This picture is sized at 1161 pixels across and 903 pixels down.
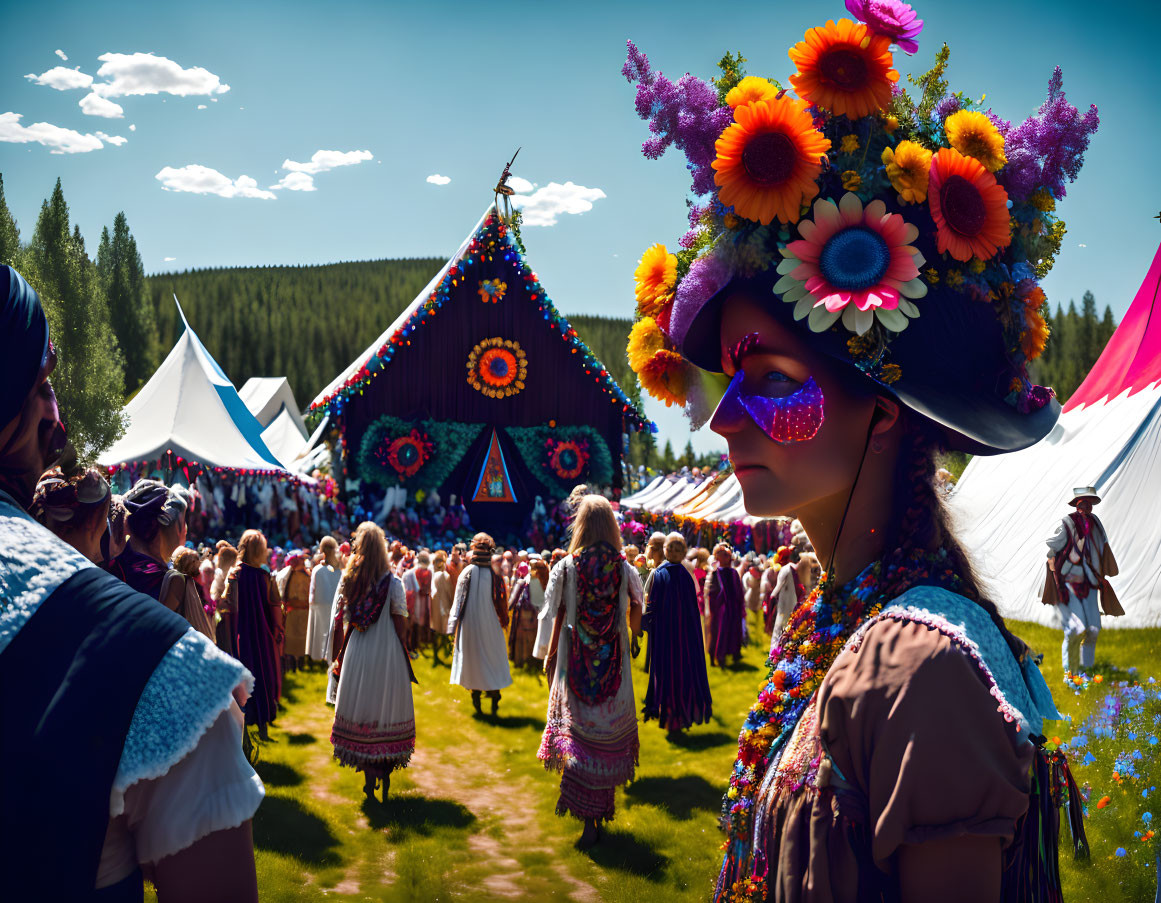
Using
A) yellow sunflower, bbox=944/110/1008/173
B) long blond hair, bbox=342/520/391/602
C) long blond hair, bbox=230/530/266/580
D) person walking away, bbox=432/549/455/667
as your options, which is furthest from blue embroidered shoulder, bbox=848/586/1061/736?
person walking away, bbox=432/549/455/667

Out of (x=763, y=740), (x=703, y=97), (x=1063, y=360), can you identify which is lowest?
(x=763, y=740)

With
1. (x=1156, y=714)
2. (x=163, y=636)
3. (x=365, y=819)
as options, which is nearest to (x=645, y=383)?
(x=163, y=636)

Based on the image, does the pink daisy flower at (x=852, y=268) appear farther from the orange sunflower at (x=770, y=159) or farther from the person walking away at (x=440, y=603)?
the person walking away at (x=440, y=603)

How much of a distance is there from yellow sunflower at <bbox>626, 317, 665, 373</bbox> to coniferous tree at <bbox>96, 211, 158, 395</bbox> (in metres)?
53.7

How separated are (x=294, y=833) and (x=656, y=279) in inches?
221

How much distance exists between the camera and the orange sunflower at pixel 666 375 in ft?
7.05

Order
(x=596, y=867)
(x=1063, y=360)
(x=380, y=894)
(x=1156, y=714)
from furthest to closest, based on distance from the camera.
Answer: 1. (x=1063, y=360)
2. (x=1156, y=714)
3. (x=596, y=867)
4. (x=380, y=894)

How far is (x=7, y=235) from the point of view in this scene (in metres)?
22.7

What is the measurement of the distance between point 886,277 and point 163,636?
138cm

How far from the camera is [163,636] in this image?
3.77 ft

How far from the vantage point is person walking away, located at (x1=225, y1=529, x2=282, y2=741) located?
7.31m

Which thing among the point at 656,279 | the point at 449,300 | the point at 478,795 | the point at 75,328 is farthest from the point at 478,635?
the point at 75,328

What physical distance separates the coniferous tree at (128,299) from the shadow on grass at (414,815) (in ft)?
162

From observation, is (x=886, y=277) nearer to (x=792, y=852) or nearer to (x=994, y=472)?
(x=792, y=852)
